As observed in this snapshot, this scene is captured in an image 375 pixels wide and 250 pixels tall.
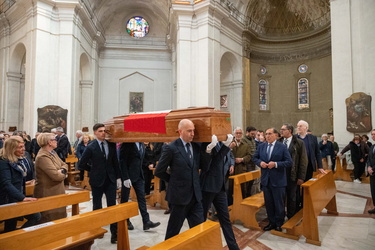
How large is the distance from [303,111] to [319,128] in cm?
155

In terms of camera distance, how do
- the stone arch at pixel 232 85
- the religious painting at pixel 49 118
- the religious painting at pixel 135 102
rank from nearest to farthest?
the religious painting at pixel 49 118
the stone arch at pixel 232 85
the religious painting at pixel 135 102

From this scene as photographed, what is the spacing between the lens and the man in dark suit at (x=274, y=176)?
154 inches

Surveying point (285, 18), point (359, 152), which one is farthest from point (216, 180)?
point (285, 18)

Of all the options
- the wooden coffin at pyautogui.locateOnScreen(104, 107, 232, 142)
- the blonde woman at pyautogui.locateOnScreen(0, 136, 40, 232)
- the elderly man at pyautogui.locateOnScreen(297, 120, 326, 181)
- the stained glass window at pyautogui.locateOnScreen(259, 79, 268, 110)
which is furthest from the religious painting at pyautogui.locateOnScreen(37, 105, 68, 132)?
the stained glass window at pyautogui.locateOnScreen(259, 79, 268, 110)

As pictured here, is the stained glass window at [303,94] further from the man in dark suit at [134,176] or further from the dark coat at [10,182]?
the dark coat at [10,182]

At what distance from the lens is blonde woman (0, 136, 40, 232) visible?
9.98 feet

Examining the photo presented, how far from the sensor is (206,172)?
9.83ft

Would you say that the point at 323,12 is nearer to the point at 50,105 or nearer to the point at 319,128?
the point at 319,128

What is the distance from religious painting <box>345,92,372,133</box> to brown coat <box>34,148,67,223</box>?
32.0 ft

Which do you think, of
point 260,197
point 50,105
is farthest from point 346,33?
point 50,105

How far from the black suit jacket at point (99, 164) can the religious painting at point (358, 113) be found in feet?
29.7

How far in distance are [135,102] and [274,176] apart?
15.3 metres

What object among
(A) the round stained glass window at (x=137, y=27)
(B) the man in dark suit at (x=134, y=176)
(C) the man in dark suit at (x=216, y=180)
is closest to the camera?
(C) the man in dark suit at (x=216, y=180)

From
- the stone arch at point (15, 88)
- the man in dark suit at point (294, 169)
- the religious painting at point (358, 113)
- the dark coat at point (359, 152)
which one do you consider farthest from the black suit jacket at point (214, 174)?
the stone arch at point (15, 88)
